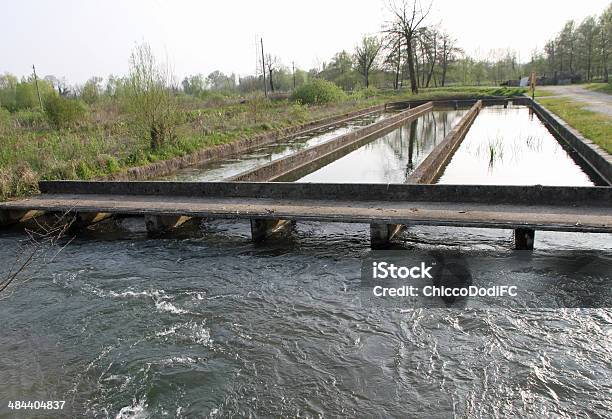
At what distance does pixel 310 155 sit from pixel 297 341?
922cm

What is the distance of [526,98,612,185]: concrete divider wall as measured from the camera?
31.4 feet

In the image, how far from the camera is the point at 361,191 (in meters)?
7.62

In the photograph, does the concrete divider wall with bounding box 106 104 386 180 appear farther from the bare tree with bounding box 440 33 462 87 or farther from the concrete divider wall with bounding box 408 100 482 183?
the bare tree with bounding box 440 33 462 87

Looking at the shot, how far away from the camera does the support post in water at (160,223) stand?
→ 7754mm

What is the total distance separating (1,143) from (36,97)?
29930mm

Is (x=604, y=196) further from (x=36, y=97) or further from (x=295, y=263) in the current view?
(x=36, y=97)

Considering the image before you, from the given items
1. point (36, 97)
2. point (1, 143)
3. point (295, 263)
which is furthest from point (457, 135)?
point (36, 97)

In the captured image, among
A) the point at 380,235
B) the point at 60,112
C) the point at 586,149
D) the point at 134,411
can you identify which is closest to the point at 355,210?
the point at 380,235

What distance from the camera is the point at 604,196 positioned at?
21.2ft

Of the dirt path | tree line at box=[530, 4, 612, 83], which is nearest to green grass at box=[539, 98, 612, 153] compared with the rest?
the dirt path

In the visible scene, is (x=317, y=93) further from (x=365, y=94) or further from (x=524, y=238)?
(x=524, y=238)

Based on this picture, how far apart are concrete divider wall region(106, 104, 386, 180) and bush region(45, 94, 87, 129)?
7601mm

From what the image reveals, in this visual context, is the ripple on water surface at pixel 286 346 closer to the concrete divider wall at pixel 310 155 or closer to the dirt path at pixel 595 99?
the concrete divider wall at pixel 310 155

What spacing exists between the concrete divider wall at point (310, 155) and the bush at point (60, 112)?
1108 centimetres
